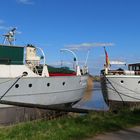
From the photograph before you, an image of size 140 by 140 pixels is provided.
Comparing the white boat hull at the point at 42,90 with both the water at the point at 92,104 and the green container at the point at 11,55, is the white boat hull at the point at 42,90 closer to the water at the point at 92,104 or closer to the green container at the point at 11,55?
the green container at the point at 11,55

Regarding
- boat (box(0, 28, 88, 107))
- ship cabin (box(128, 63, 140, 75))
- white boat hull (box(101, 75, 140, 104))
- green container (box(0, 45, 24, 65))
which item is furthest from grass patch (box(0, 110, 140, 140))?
ship cabin (box(128, 63, 140, 75))

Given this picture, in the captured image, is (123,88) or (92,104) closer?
(123,88)

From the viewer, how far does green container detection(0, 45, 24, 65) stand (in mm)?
20686

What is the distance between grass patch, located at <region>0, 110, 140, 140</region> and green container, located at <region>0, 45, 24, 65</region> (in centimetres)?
935

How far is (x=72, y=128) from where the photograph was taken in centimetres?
991

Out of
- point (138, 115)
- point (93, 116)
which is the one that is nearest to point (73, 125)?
point (93, 116)

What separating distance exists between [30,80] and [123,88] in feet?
27.9

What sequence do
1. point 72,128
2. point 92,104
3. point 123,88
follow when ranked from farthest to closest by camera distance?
point 92,104
point 123,88
point 72,128

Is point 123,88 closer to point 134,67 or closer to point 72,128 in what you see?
point 134,67

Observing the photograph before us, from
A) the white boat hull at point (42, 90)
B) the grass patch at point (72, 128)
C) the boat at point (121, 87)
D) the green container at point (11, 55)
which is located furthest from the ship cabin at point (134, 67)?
the grass patch at point (72, 128)

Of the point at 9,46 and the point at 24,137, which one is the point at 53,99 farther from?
the point at 24,137

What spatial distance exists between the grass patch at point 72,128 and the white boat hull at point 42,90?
21.3 ft

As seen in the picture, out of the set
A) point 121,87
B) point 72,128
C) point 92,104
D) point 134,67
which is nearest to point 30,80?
point 121,87

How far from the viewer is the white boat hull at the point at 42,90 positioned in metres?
19.5
